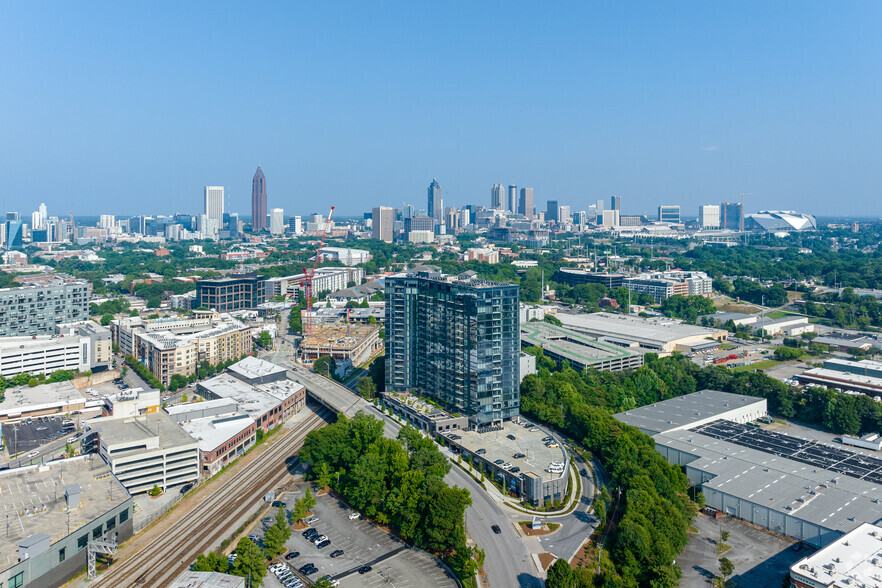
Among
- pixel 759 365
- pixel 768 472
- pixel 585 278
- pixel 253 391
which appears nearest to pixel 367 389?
pixel 253 391

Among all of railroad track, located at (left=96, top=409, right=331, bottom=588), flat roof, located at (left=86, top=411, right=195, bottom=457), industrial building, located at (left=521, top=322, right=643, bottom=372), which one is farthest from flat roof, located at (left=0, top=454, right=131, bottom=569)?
industrial building, located at (left=521, top=322, right=643, bottom=372)

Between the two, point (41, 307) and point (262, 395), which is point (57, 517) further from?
point (41, 307)

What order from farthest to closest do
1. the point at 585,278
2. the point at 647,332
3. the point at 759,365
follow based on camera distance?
the point at 585,278
the point at 647,332
the point at 759,365

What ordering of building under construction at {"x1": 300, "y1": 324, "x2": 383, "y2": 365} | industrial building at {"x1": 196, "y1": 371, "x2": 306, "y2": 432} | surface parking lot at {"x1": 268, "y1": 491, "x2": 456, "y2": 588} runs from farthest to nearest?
building under construction at {"x1": 300, "y1": 324, "x2": 383, "y2": 365} → industrial building at {"x1": 196, "y1": 371, "x2": 306, "y2": 432} → surface parking lot at {"x1": 268, "y1": 491, "x2": 456, "y2": 588}

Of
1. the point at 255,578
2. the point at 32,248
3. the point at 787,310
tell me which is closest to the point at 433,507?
the point at 255,578

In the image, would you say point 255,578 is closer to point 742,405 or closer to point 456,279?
point 456,279

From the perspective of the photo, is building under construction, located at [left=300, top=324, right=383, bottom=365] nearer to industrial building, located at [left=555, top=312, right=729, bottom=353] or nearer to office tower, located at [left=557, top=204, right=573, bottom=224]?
industrial building, located at [left=555, top=312, right=729, bottom=353]
